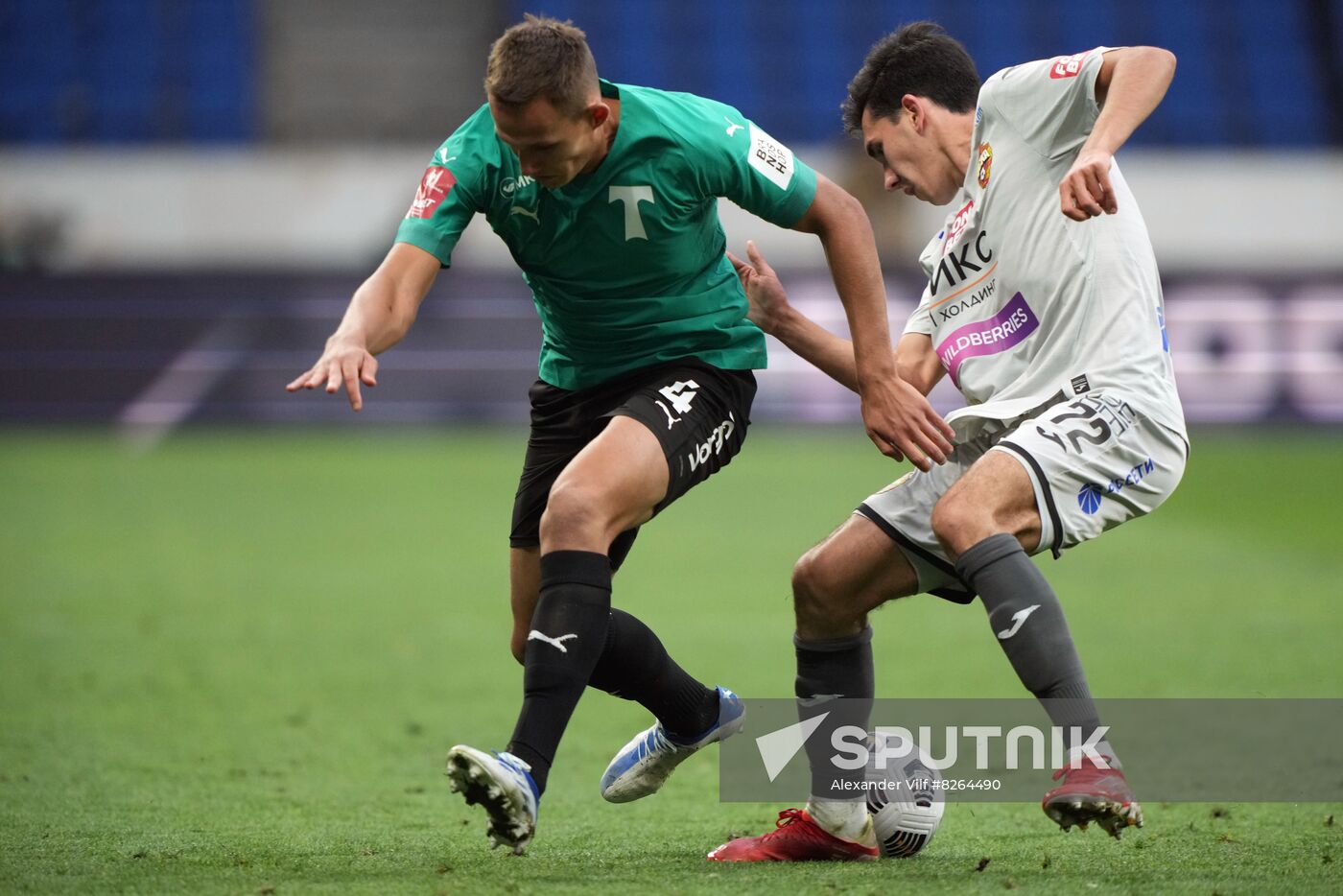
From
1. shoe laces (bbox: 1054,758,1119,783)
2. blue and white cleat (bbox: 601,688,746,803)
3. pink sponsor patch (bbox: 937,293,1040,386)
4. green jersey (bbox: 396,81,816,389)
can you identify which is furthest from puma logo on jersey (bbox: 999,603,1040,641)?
blue and white cleat (bbox: 601,688,746,803)

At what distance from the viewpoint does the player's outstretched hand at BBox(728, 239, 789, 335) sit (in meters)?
4.62

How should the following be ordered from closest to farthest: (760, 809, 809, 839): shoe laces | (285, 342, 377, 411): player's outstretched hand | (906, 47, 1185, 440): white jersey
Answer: (285, 342, 377, 411): player's outstretched hand
(906, 47, 1185, 440): white jersey
(760, 809, 809, 839): shoe laces

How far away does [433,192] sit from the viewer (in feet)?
13.8

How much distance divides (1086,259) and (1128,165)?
58.9ft

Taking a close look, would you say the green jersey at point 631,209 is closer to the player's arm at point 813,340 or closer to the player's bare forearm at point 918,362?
the player's arm at point 813,340

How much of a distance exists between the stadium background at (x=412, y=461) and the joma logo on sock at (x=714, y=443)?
1035 millimetres

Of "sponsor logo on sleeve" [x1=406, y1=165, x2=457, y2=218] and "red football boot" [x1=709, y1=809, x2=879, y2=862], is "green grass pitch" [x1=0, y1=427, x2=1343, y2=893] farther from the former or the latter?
"sponsor logo on sleeve" [x1=406, y1=165, x2=457, y2=218]

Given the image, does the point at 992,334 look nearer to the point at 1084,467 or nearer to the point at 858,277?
the point at 858,277

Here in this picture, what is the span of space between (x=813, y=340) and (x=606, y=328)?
608 millimetres

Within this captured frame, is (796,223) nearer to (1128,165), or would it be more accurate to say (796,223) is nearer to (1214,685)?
(1214,685)

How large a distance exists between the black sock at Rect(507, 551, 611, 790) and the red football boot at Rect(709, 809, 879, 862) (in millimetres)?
746

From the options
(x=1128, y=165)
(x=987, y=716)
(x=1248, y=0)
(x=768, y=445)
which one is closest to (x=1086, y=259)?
(x=987, y=716)

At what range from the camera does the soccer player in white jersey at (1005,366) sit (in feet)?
12.8

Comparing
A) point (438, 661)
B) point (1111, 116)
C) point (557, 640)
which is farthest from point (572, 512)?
point (438, 661)
